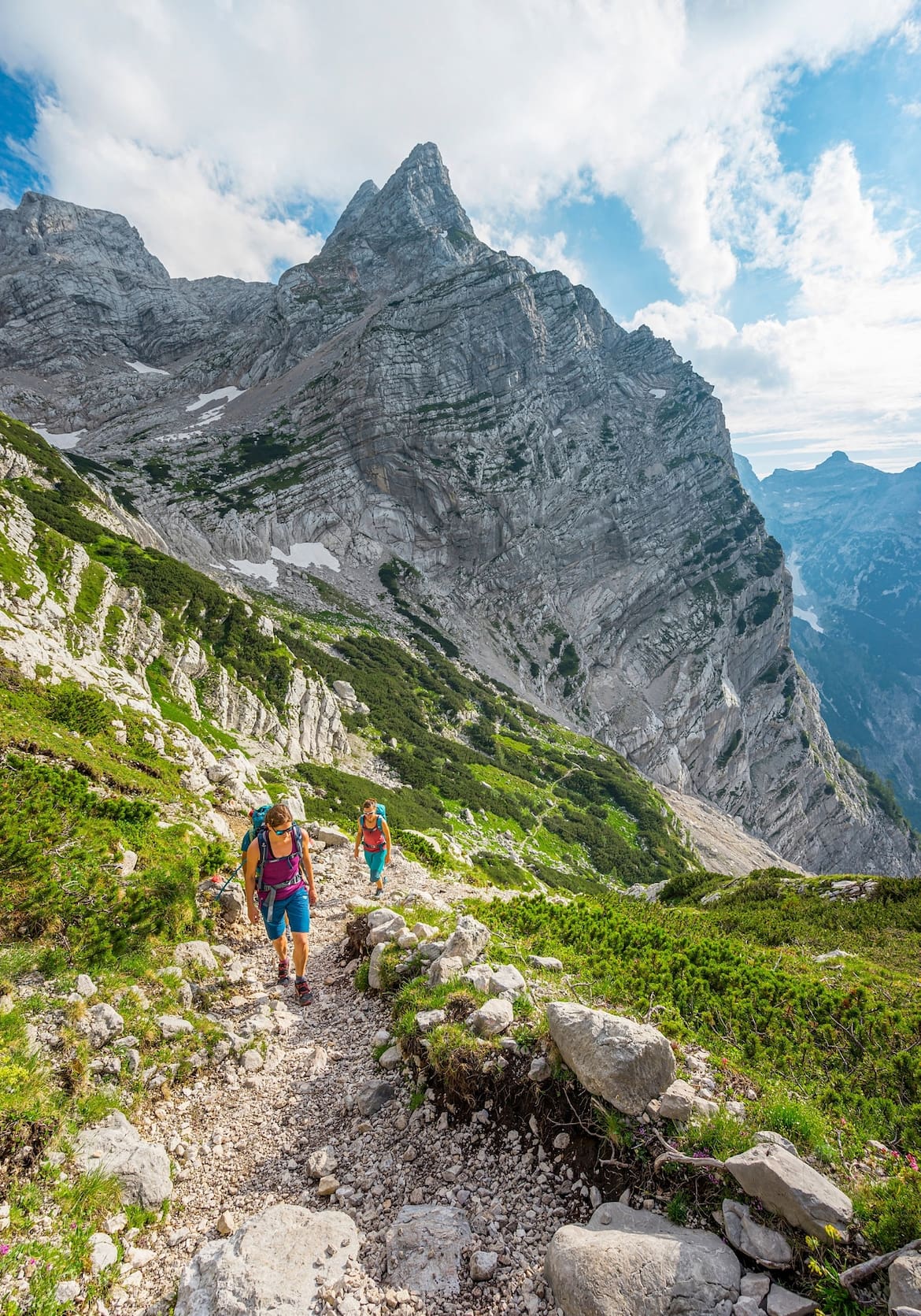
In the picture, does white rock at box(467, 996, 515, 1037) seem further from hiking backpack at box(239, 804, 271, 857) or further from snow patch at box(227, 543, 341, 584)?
snow patch at box(227, 543, 341, 584)

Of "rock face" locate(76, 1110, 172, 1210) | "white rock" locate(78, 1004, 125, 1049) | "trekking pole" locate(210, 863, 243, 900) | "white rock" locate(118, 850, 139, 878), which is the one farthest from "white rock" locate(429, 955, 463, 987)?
"white rock" locate(118, 850, 139, 878)

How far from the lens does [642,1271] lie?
3.63 metres

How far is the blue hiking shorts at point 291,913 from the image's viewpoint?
27.5ft

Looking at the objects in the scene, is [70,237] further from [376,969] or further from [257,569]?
[376,969]

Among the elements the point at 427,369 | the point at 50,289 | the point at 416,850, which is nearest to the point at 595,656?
the point at 427,369

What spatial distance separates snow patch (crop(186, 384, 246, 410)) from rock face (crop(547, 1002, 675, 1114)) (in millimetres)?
159400

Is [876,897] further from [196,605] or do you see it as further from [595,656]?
[595,656]

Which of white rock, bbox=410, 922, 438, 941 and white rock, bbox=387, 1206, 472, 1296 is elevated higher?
white rock, bbox=410, 922, 438, 941

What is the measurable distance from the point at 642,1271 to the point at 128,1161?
14.1 feet

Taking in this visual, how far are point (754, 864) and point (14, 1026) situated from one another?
103182 mm

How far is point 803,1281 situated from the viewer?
3.38m

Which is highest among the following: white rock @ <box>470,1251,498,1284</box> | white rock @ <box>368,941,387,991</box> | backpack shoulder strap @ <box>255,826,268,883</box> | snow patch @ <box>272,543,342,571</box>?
snow patch @ <box>272,543,342,571</box>

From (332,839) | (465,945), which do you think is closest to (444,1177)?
(465,945)

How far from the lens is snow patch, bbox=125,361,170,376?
153m
